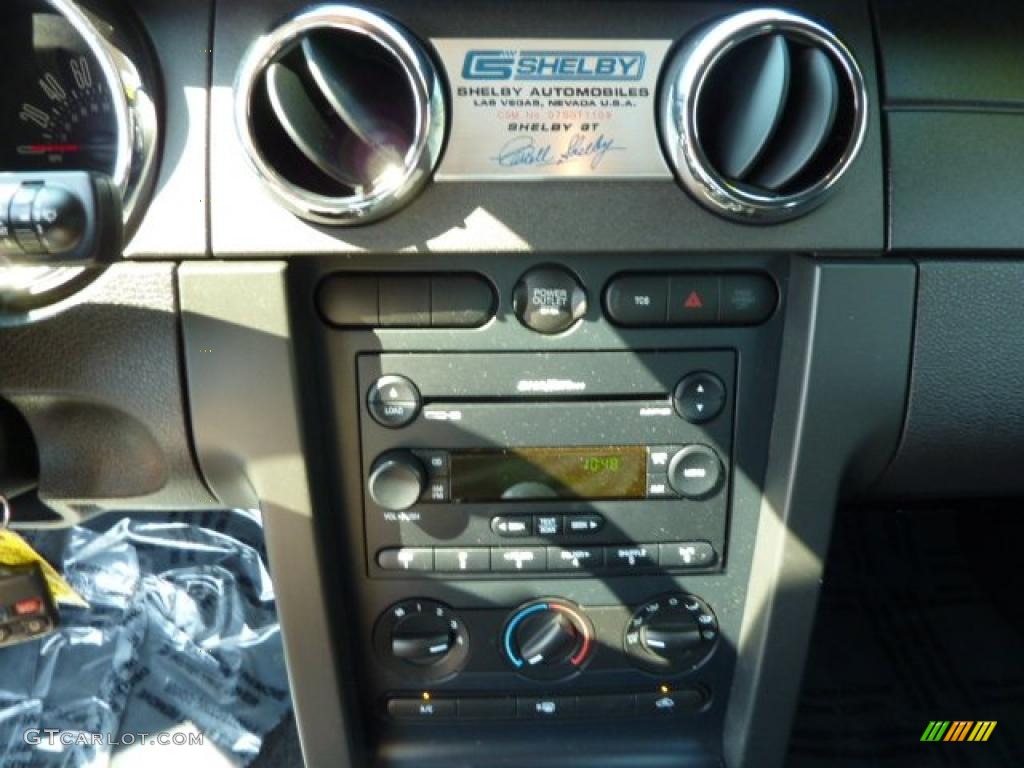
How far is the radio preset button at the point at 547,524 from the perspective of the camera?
104 cm

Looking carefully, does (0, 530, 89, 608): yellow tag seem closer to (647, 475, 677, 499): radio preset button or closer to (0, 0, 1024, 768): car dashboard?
(0, 0, 1024, 768): car dashboard

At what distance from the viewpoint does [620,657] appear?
44.1 inches

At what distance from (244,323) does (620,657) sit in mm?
588

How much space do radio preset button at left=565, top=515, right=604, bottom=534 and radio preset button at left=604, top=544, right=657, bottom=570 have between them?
0.03 metres

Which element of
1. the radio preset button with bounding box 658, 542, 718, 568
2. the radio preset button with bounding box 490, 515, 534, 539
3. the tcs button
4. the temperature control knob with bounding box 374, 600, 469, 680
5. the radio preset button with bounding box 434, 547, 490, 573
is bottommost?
the temperature control knob with bounding box 374, 600, 469, 680

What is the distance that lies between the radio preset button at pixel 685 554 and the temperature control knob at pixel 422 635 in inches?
9.9

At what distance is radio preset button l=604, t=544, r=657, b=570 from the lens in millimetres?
1062

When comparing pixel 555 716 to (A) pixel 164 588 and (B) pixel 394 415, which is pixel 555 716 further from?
A: (A) pixel 164 588

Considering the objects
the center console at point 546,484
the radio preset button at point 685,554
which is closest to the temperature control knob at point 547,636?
the center console at point 546,484

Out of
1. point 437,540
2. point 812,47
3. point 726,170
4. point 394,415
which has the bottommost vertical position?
point 437,540

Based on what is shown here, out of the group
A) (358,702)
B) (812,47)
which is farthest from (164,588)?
(812,47)

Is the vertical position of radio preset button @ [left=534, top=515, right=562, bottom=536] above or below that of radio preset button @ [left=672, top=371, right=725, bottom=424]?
below

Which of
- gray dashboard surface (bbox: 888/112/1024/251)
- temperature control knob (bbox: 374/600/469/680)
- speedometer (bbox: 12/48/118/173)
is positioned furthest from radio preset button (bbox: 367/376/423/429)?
gray dashboard surface (bbox: 888/112/1024/251)

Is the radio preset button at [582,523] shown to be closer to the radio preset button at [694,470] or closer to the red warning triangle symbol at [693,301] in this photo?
the radio preset button at [694,470]
